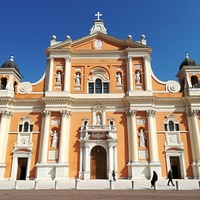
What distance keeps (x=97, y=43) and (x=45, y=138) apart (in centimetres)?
1351

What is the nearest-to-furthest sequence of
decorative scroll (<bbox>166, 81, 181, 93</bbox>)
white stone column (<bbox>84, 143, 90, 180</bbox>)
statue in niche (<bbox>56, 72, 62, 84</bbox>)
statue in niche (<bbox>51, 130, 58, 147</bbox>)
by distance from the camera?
1. white stone column (<bbox>84, 143, 90, 180</bbox>)
2. statue in niche (<bbox>51, 130, 58, 147</bbox>)
3. decorative scroll (<bbox>166, 81, 181, 93</bbox>)
4. statue in niche (<bbox>56, 72, 62, 84</bbox>)

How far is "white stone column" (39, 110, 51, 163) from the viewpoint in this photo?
2374cm

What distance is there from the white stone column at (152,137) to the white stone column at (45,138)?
1110 centimetres

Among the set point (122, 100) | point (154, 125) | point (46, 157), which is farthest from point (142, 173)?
point (46, 157)

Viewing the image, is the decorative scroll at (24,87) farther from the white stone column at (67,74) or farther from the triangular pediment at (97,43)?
the triangular pediment at (97,43)

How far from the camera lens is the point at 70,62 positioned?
28.0 meters

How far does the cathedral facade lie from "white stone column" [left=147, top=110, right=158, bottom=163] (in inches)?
4.1

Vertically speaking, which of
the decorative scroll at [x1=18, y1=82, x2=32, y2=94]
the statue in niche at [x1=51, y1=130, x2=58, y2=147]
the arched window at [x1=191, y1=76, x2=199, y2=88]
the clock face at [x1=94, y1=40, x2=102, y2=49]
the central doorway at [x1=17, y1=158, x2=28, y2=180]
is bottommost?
the central doorway at [x1=17, y1=158, x2=28, y2=180]

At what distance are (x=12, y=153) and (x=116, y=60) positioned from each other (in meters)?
16.2

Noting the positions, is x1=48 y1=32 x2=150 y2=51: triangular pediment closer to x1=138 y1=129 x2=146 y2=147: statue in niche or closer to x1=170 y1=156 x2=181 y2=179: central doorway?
x1=138 y1=129 x2=146 y2=147: statue in niche

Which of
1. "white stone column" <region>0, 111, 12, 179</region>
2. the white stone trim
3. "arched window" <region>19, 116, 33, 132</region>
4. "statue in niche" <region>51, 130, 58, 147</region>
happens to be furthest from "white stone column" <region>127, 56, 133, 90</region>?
"white stone column" <region>0, 111, 12, 179</region>

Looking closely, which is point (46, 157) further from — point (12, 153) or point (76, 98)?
point (76, 98)

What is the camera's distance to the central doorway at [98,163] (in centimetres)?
2367
